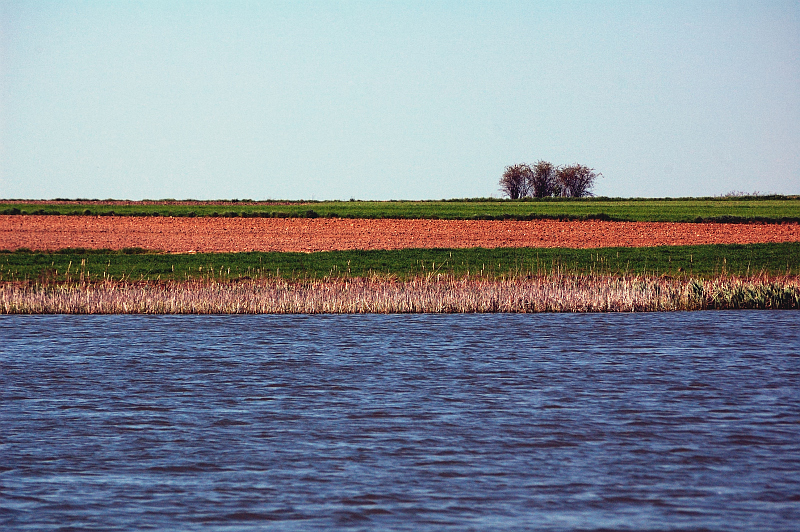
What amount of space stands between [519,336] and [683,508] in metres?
12.7

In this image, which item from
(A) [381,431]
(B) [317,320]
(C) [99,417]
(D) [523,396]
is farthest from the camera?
(B) [317,320]

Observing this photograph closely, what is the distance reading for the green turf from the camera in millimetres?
35594

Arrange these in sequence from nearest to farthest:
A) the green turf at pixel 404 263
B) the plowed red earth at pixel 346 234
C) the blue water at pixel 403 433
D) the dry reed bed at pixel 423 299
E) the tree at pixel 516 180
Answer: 1. the blue water at pixel 403 433
2. the dry reed bed at pixel 423 299
3. the green turf at pixel 404 263
4. the plowed red earth at pixel 346 234
5. the tree at pixel 516 180

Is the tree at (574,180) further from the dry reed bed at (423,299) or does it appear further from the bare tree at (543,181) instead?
the dry reed bed at (423,299)

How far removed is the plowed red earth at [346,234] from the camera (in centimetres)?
5384

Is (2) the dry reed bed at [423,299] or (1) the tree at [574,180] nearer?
(2) the dry reed bed at [423,299]

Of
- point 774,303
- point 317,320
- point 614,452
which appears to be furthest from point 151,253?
point 614,452

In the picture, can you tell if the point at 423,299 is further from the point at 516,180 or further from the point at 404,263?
the point at 516,180

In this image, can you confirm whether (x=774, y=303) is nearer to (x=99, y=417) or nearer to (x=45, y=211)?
(x=99, y=417)

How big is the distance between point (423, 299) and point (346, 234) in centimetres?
3772

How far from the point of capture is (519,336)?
20.9 m

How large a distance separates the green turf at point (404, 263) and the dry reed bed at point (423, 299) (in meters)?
6.12

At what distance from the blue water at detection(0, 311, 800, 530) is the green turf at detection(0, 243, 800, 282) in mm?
14817

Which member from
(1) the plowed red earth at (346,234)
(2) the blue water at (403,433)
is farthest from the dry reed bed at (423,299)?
(1) the plowed red earth at (346,234)
